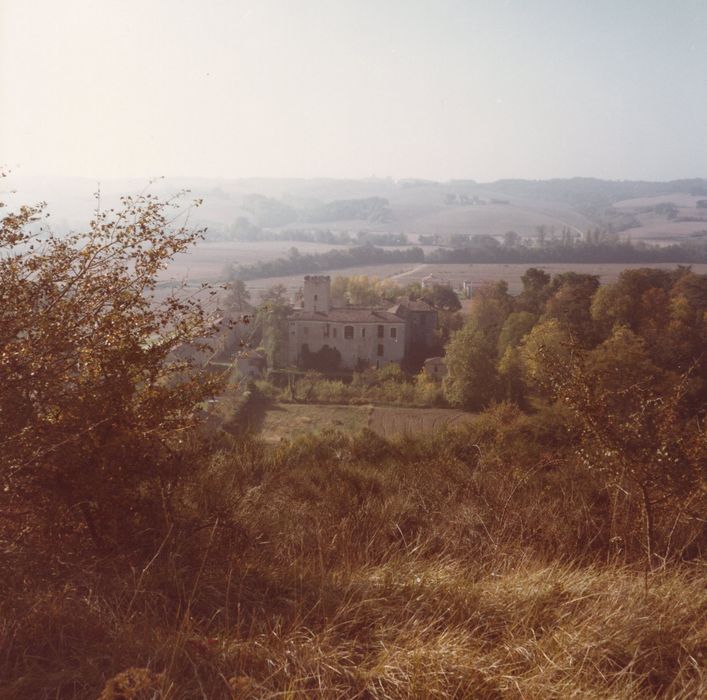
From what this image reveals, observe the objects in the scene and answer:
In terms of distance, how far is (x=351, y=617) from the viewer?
256 centimetres

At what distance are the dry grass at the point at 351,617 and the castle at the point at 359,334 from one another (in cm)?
1602

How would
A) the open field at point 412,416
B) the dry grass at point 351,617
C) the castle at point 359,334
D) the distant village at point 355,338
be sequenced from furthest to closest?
the castle at point 359,334
the distant village at point 355,338
the open field at point 412,416
the dry grass at point 351,617

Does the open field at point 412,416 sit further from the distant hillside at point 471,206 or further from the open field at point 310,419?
the distant hillside at point 471,206

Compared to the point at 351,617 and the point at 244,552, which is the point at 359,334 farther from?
the point at 351,617

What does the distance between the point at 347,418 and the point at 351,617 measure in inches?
457

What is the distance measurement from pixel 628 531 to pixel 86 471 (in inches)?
125

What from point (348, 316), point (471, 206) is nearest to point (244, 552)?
point (348, 316)

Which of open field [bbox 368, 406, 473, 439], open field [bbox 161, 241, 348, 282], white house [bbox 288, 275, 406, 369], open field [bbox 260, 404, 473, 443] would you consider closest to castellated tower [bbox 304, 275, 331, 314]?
white house [bbox 288, 275, 406, 369]

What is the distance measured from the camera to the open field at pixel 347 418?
12664mm

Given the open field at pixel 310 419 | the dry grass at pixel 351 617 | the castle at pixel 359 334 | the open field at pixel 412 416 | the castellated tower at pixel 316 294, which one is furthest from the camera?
the castellated tower at pixel 316 294

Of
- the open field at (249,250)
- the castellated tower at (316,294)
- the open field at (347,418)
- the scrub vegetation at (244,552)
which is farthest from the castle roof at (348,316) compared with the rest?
the scrub vegetation at (244,552)

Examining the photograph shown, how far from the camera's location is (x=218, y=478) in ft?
15.8

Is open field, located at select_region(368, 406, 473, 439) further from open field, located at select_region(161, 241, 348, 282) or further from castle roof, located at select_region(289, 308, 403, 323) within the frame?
castle roof, located at select_region(289, 308, 403, 323)

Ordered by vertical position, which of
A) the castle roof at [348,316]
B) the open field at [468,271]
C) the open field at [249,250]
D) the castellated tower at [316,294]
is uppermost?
the open field at [249,250]
